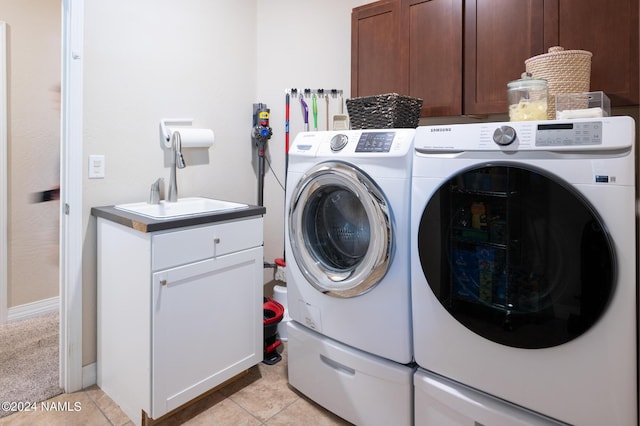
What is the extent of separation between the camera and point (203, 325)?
173 centimetres

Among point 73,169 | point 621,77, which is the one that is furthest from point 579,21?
point 73,169

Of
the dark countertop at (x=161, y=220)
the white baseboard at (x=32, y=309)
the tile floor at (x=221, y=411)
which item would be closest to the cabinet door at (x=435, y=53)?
the dark countertop at (x=161, y=220)

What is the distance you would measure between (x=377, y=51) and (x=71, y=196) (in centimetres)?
175

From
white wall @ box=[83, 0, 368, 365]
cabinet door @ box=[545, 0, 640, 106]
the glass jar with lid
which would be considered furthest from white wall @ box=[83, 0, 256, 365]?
cabinet door @ box=[545, 0, 640, 106]

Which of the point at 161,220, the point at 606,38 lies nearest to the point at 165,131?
the point at 161,220

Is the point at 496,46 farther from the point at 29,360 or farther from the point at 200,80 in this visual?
the point at 29,360

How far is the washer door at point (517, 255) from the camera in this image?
3.47ft

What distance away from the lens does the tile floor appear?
168 cm

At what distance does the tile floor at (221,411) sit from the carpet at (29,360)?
12 cm

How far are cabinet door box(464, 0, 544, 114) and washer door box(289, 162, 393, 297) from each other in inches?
29.3

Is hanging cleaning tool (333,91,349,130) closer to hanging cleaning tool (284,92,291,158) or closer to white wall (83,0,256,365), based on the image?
hanging cleaning tool (284,92,291,158)

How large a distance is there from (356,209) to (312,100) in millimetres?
1170

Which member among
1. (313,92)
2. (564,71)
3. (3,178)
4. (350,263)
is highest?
(313,92)

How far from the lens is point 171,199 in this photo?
2.13 m
